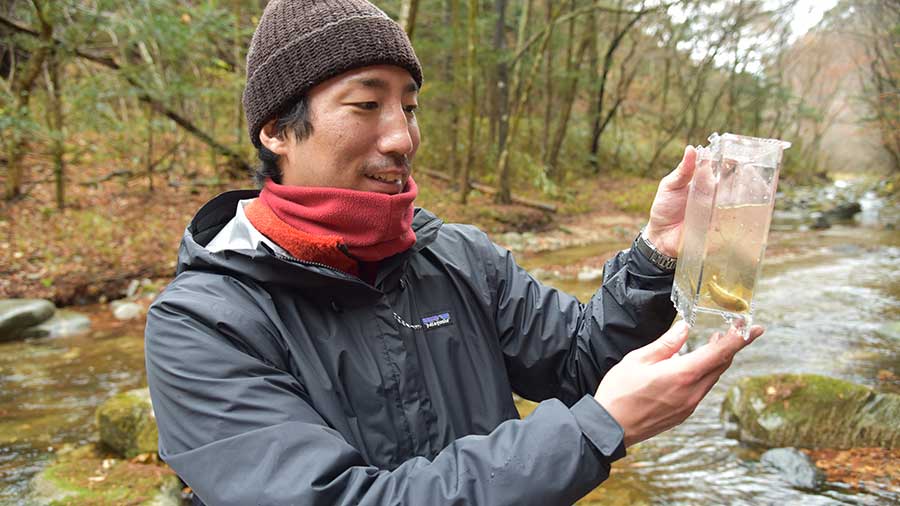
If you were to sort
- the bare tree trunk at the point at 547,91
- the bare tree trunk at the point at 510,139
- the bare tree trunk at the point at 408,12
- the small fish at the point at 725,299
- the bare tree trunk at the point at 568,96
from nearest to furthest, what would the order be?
the small fish at the point at 725,299, the bare tree trunk at the point at 408,12, the bare tree trunk at the point at 510,139, the bare tree trunk at the point at 547,91, the bare tree trunk at the point at 568,96

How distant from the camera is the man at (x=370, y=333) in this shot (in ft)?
3.94

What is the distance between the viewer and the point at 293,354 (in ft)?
4.79

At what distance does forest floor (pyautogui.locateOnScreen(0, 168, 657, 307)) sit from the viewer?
955cm

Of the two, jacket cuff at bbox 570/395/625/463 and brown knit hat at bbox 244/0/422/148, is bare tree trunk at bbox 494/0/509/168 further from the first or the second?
jacket cuff at bbox 570/395/625/463

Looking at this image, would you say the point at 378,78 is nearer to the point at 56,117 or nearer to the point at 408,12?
the point at 408,12

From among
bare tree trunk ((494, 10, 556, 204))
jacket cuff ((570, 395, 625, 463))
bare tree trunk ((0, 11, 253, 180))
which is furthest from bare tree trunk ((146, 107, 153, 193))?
jacket cuff ((570, 395, 625, 463))

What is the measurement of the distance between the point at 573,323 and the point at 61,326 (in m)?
8.42

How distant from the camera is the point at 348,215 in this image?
1669 millimetres

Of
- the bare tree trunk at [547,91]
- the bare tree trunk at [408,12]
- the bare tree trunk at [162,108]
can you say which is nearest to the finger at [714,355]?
the bare tree trunk at [408,12]

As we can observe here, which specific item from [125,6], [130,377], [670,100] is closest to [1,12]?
[125,6]

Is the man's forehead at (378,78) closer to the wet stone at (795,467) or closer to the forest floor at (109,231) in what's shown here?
the wet stone at (795,467)

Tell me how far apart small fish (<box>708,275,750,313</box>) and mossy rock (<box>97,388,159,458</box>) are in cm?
450

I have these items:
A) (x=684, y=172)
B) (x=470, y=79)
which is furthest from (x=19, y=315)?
(x=470, y=79)

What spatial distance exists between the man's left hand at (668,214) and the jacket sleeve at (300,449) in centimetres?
65
